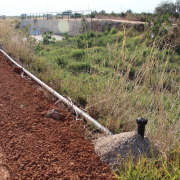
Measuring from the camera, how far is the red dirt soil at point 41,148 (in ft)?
6.59

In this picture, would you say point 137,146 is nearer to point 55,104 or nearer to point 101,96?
point 101,96

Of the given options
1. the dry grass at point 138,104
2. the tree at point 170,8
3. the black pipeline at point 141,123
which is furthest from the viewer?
the tree at point 170,8

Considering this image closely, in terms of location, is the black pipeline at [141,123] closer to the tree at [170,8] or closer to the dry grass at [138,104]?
the dry grass at [138,104]

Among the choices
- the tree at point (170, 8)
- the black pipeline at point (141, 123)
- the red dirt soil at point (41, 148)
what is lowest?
the red dirt soil at point (41, 148)

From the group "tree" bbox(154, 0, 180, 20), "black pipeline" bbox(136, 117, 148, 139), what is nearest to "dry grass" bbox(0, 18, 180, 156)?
"black pipeline" bbox(136, 117, 148, 139)

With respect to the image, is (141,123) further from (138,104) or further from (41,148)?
(41,148)

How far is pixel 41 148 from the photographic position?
2320mm

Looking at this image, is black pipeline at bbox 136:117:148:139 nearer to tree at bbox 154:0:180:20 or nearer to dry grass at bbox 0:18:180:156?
dry grass at bbox 0:18:180:156

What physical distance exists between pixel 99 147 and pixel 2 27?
10952 millimetres

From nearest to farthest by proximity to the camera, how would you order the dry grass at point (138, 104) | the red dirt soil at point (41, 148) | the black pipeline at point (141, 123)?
the red dirt soil at point (41, 148), the black pipeline at point (141, 123), the dry grass at point (138, 104)

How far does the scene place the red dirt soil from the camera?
201cm

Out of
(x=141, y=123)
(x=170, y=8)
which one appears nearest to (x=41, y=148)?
(x=141, y=123)

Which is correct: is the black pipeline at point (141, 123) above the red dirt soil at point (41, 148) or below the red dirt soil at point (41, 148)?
above

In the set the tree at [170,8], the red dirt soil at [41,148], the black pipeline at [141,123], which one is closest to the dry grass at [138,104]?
the black pipeline at [141,123]
